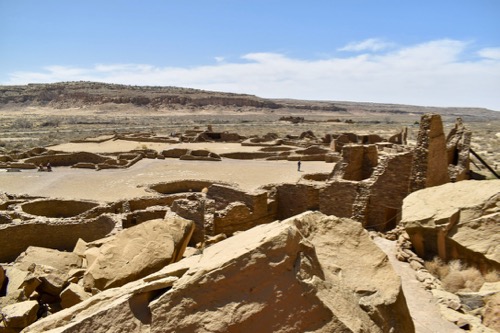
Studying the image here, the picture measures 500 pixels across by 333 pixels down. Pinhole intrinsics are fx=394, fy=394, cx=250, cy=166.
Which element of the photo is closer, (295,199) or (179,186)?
(295,199)

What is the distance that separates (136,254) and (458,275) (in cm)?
662

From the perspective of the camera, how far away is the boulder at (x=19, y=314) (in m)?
6.38

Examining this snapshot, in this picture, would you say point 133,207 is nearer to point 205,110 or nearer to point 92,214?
point 92,214

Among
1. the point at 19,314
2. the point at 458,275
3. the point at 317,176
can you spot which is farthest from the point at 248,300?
the point at 317,176

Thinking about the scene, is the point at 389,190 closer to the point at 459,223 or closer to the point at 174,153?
the point at 459,223

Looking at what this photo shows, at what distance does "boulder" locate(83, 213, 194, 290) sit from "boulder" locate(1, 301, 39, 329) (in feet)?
3.66

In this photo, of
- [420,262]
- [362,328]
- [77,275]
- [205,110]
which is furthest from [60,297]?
[205,110]

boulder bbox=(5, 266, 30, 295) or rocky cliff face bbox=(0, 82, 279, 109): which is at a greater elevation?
rocky cliff face bbox=(0, 82, 279, 109)

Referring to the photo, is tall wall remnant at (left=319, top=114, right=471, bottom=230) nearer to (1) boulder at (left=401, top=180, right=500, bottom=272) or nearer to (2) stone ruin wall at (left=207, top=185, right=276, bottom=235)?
(1) boulder at (left=401, top=180, right=500, bottom=272)

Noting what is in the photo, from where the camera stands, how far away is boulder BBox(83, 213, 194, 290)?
7359 mm

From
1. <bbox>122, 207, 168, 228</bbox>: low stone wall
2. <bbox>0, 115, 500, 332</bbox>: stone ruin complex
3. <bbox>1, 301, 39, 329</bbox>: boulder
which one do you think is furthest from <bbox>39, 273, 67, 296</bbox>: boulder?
<bbox>122, 207, 168, 228</bbox>: low stone wall

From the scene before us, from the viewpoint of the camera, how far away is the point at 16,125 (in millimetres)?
70750

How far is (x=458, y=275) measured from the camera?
8.22 meters

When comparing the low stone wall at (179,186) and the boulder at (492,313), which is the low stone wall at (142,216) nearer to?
the low stone wall at (179,186)
